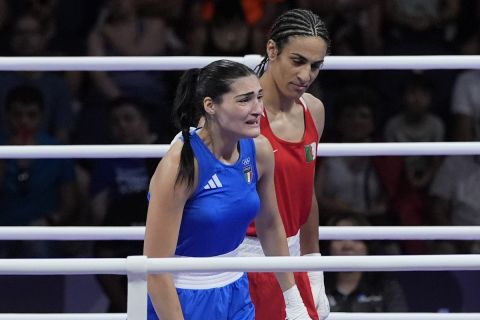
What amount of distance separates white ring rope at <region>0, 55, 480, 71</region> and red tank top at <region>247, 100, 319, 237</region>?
0.23 meters

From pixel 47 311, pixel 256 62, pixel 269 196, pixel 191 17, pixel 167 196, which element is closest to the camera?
pixel 167 196

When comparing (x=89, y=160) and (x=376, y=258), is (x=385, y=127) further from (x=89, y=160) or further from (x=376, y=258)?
(x=376, y=258)

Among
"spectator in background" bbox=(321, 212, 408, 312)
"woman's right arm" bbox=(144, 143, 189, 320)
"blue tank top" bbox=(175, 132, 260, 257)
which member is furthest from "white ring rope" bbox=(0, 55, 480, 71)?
"spectator in background" bbox=(321, 212, 408, 312)

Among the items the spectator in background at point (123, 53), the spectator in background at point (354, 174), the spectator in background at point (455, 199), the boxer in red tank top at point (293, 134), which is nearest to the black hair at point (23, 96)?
the spectator in background at point (123, 53)

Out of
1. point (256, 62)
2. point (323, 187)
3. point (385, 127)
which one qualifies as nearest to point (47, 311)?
point (323, 187)

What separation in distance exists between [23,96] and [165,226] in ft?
9.46

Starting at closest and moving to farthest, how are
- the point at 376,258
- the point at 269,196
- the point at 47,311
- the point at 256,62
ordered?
the point at 376,258
the point at 269,196
the point at 256,62
the point at 47,311

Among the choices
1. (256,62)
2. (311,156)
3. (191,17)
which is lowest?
(311,156)

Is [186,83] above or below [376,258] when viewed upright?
above

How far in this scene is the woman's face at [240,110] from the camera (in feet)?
12.3

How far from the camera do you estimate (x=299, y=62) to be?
158 inches

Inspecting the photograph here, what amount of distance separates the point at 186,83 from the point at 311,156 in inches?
21.8

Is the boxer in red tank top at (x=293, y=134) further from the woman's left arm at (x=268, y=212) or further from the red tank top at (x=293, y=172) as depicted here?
the woman's left arm at (x=268, y=212)

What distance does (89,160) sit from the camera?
256 inches
